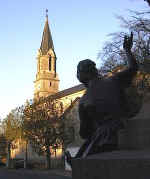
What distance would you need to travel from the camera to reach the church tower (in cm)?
8764

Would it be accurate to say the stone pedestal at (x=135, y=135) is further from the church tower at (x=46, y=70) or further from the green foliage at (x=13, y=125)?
the church tower at (x=46, y=70)

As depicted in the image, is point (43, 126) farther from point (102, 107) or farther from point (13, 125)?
point (102, 107)

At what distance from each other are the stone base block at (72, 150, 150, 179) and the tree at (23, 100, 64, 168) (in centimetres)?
3296

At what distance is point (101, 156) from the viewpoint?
4246mm

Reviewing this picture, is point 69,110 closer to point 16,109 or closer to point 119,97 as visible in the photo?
point 16,109

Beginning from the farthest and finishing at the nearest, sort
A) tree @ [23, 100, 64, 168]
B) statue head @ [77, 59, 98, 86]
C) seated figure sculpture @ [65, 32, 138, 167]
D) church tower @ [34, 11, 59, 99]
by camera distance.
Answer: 1. church tower @ [34, 11, 59, 99]
2. tree @ [23, 100, 64, 168]
3. statue head @ [77, 59, 98, 86]
4. seated figure sculpture @ [65, 32, 138, 167]

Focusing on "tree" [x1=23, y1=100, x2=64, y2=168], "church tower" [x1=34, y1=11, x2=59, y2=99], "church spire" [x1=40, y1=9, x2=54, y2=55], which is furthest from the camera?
"church spire" [x1=40, y1=9, x2=54, y2=55]

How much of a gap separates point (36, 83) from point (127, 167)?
87.2 metres

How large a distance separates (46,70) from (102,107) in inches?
3371

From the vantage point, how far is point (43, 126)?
37.5 m

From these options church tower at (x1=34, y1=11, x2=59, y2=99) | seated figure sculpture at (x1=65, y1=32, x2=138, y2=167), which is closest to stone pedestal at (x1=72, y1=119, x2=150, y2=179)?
seated figure sculpture at (x1=65, y1=32, x2=138, y2=167)

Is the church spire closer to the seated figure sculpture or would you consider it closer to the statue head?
the statue head

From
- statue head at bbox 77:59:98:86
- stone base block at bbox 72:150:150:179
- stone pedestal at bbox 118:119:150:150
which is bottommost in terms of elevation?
stone base block at bbox 72:150:150:179

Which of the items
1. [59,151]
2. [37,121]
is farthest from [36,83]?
[37,121]
